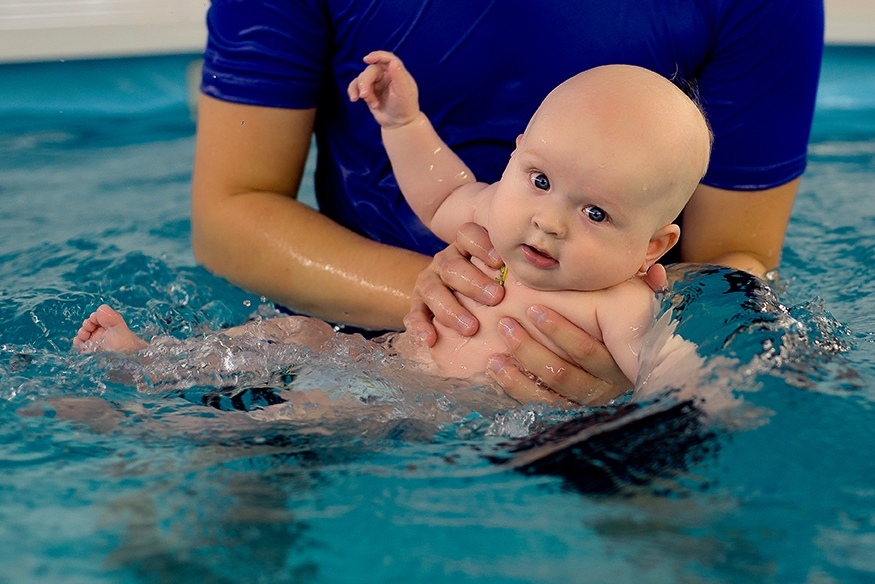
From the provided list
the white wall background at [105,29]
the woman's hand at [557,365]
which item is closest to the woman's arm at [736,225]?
the woman's hand at [557,365]

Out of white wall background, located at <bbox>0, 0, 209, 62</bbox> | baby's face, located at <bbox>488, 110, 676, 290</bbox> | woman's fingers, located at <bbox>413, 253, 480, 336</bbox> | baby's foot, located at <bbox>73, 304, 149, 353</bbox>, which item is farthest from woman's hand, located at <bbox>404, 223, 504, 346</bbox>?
white wall background, located at <bbox>0, 0, 209, 62</bbox>

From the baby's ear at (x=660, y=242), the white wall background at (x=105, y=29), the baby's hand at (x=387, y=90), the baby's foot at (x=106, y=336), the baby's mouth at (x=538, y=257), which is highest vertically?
the baby's hand at (x=387, y=90)

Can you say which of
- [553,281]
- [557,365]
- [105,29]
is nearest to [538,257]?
[553,281]

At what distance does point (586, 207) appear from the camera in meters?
1.61

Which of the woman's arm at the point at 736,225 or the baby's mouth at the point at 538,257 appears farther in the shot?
the woman's arm at the point at 736,225

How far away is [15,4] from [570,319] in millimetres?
3265

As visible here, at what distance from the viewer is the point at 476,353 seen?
5.91 ft

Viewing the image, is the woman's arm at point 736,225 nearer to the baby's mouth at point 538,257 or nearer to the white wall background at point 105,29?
the baby's mouth at point 538,257

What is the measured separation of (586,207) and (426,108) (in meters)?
0.61

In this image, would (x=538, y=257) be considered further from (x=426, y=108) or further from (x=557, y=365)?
(x=426, y=108)

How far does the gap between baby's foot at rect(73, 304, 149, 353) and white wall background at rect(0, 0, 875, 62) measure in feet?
8.23

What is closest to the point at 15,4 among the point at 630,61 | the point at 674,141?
the point at 630,61

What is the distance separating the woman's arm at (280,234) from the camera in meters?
2.08

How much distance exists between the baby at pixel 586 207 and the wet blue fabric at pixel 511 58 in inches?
9.3
